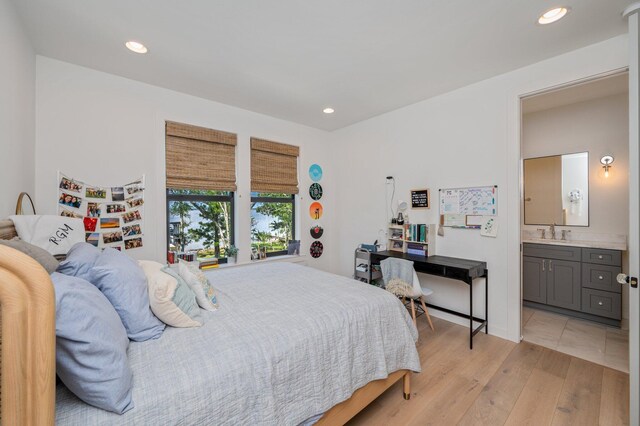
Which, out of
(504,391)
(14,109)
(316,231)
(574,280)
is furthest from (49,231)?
(574,280)

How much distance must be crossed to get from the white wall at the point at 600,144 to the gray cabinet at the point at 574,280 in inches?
18.5

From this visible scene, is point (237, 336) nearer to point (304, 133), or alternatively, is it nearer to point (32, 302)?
point (32, 302)

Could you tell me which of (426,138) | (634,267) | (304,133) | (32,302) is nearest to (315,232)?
(304,133)

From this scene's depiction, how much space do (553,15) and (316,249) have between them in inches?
139

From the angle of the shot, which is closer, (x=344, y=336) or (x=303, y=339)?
(x=303, y=339)

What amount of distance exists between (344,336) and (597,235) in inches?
144

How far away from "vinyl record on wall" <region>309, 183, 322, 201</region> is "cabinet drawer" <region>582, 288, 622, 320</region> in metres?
3.45

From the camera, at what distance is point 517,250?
2.72 meters

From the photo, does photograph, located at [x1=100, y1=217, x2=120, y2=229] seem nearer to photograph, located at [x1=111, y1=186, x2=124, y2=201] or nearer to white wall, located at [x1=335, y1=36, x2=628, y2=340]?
photograph, located at [x1=111, y1=186, x2=124, y2=201]

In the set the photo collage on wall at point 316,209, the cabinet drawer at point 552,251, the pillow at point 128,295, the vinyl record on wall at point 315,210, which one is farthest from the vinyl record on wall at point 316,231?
the pillow at point 128,295

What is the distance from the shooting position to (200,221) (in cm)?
344

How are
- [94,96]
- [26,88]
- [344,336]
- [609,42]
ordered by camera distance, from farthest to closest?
[94,96]
[609,42]
[26,88]
[344,336]

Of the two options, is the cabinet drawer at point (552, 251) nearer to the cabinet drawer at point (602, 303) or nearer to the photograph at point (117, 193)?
the cabinet drawer at point (602, 303)

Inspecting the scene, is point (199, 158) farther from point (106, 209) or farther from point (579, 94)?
point (579, 94)
